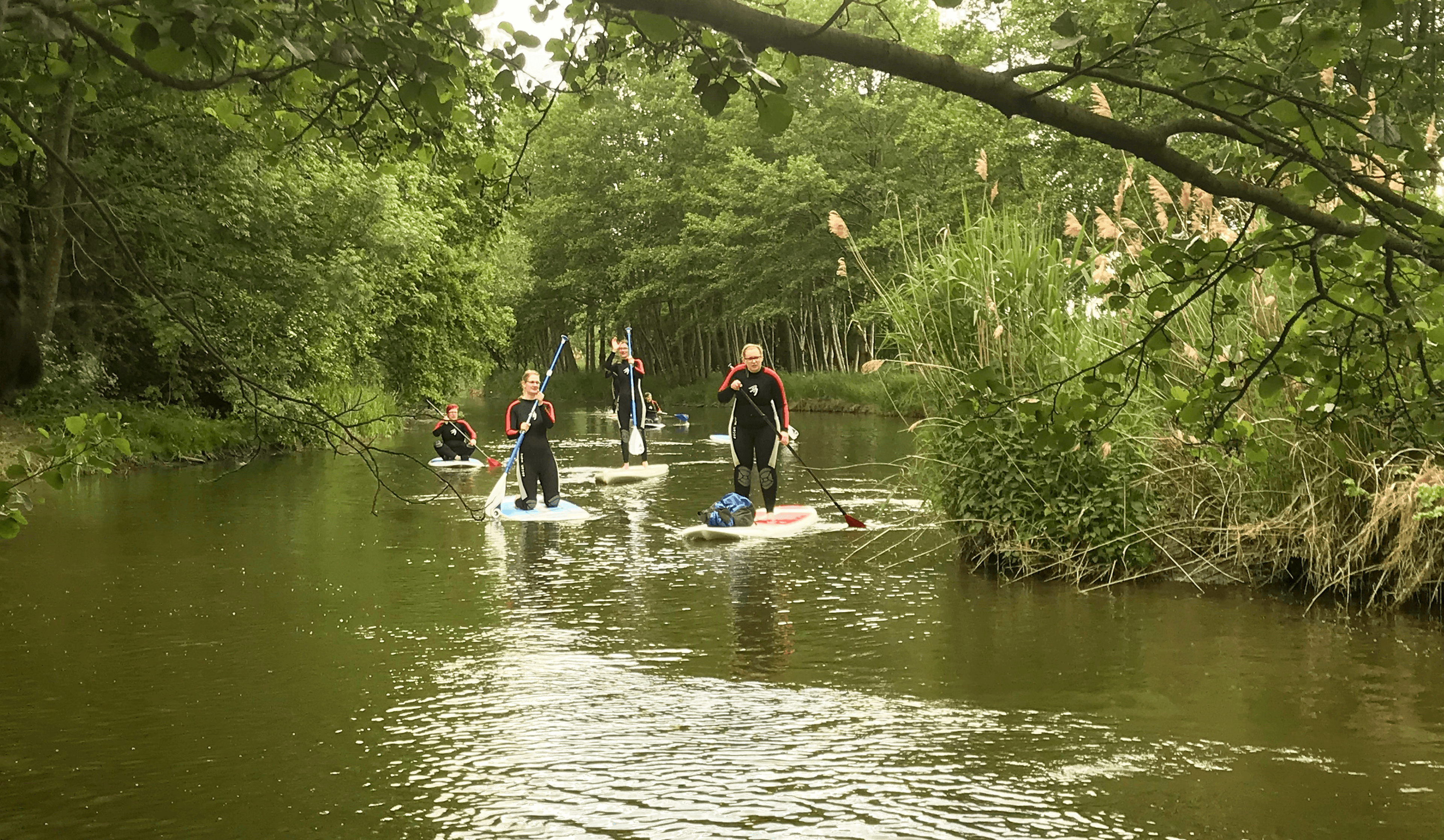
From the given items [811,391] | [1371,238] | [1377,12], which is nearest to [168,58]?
[1377,12]

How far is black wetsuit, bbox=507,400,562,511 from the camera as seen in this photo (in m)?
16.7

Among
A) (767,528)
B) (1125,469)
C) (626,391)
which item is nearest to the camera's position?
(1125,469)

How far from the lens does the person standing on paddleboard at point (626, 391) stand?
2297 centimetres

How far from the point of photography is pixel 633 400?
23578 millimetres

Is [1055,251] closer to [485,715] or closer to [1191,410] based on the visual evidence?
A: [485,715]

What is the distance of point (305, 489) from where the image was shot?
20.3 meters

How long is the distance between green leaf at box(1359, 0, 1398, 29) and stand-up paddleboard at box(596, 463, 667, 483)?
705 inches

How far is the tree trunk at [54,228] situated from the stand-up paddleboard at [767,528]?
32.3 ft

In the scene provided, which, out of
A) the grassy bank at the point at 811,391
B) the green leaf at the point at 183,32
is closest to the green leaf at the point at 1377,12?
the green leaf at the point at 183,32

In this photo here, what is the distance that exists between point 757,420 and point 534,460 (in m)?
2.97

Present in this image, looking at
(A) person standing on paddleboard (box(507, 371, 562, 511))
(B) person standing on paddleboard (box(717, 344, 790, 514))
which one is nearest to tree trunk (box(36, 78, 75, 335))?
(A) person standing on paddleboard (box(507, 371, 562, 511))

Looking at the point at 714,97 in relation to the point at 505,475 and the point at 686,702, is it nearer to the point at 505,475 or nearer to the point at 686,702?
the point at 686,702

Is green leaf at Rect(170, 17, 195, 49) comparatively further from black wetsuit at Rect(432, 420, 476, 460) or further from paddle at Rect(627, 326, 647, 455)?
black wetsuit at Rect(432, 420, 476, 460)

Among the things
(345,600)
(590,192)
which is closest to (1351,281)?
(345,600)
